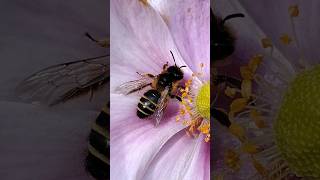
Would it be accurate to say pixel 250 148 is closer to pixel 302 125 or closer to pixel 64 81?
pixel 302 125

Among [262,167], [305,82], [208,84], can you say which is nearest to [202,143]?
[208,84]

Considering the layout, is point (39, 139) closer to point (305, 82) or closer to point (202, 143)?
point (202, 143)

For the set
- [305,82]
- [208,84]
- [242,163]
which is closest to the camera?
[305,82]

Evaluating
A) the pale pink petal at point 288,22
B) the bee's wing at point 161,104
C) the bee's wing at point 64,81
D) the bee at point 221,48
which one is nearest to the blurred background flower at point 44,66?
the bee's wing at point 64,81

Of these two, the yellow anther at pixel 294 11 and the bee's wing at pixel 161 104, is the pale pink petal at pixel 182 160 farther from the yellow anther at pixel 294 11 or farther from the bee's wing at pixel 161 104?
the yellow anther at pixel 294 11

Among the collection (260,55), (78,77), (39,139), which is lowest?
(39,139)

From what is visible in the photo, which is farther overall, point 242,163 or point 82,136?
point 82,136
